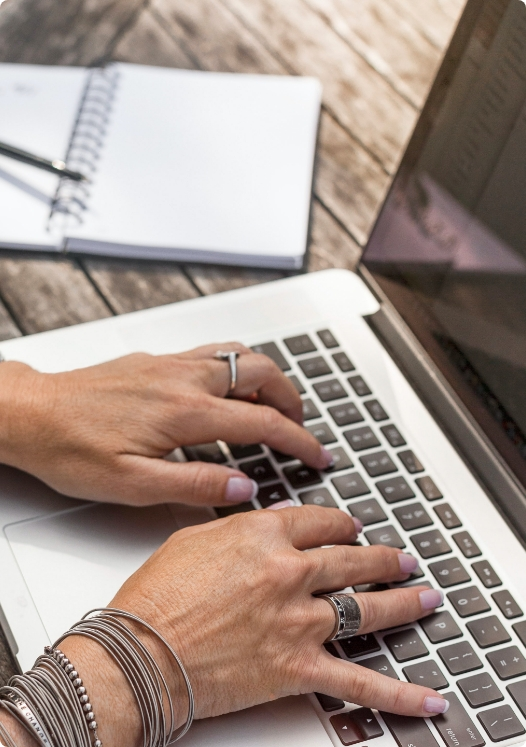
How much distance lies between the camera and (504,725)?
0.68 m

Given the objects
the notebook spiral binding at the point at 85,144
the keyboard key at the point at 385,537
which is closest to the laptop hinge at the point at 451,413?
the keyboard key at the point at 385,537

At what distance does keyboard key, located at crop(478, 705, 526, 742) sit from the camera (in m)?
0.67

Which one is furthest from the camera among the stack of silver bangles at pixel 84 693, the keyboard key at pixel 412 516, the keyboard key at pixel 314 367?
the keyboard key at pixel 314 367

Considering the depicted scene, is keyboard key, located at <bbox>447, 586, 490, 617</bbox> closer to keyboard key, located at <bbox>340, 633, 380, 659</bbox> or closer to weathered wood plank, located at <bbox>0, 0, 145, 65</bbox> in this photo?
keyboard key, located at <bbox>340, 633, 380, 659</bbox>

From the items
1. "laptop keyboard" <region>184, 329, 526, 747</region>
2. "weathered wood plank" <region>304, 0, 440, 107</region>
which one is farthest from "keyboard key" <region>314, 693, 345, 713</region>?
"weathered wood plank" <region>304, 0, 440, 107</region>

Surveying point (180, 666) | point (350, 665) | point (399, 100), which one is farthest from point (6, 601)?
point (399, 100)

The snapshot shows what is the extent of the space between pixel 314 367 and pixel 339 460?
11cm

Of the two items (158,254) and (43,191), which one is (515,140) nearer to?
(158,254)

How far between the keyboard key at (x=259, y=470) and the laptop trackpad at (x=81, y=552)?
0.09 m

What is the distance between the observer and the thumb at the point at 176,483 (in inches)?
29.8

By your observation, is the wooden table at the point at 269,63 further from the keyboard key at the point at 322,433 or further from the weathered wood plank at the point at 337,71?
the keyboard key at the point at 322,433

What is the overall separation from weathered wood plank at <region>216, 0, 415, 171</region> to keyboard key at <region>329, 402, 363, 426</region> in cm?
43

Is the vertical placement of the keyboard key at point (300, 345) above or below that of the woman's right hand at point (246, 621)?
above

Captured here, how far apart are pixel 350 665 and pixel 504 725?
0.43 feet
